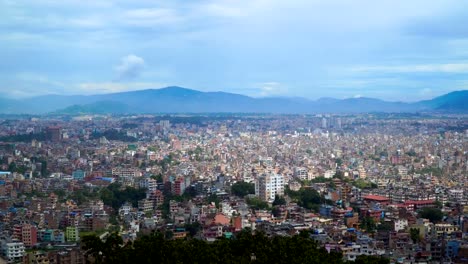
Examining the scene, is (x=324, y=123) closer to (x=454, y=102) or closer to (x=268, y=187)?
(x=454, y=102)

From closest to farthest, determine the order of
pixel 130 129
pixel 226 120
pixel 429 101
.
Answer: pixel 130 129
pixel 226 120
pixel 429 101

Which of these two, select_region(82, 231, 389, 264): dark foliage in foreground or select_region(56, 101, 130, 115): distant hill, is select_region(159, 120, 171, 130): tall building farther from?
select_region(82, 231, 389, 264): dark foliage in foreground

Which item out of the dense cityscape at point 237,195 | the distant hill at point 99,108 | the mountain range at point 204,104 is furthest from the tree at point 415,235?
the distant hill at point 99,108

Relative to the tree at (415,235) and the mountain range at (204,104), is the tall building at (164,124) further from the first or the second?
the tree at (415,235)

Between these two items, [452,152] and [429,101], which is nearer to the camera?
[452,152]

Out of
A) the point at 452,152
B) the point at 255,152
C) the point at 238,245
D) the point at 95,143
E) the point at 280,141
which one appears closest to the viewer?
the point at 238,245

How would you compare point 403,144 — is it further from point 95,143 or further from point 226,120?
point 226,120

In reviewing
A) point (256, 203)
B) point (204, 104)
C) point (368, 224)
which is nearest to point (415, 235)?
point (368, 224)

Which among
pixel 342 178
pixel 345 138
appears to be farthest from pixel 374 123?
pixel 342 178

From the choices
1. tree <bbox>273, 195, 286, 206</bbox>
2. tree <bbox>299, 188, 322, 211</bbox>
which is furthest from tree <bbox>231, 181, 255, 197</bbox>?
tree <bbox>299, 188, 322, 211</bbox>
